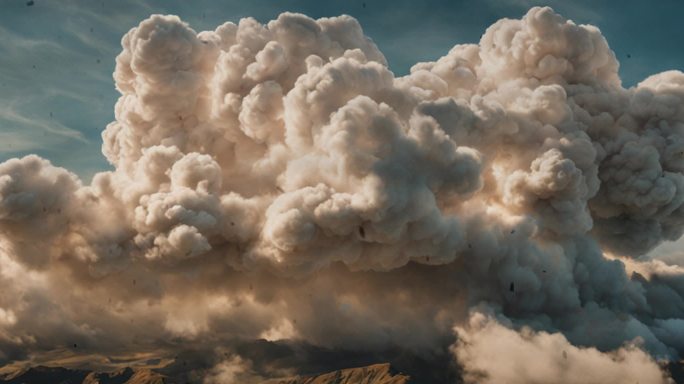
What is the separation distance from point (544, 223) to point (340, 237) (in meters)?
25.1

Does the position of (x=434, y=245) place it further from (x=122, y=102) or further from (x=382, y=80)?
(x=122, y=102)

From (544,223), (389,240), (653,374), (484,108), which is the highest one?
(484,108)

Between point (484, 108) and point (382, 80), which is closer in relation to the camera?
point (382, 80)

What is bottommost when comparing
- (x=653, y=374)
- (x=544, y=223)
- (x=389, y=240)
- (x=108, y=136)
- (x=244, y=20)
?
(x=653, y=374)

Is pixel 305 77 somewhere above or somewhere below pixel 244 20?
below

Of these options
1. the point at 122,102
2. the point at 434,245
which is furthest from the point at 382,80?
the point at 122,102

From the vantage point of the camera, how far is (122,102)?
83250 millimetres

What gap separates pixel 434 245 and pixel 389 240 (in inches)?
257

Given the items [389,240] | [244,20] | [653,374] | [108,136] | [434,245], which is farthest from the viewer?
[653,374]

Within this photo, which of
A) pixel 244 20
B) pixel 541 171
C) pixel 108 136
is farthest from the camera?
pixel 108 136

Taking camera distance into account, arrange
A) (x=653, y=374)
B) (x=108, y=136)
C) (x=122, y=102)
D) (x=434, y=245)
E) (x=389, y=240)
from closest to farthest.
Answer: (x=389, y=240) < (x=434, y=245) < (x=122, y=102) < (x=108, y=136) < (x=653, y=374)

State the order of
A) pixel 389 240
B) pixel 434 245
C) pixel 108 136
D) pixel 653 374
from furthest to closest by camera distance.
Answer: pixel 653 374 → pixel 108 136 → pixel 434 245 → pixel 389 240

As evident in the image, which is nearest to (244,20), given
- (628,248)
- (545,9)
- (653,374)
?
(545,9)

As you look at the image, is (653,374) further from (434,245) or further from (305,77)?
(305,77)
